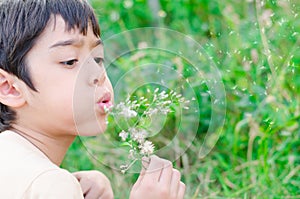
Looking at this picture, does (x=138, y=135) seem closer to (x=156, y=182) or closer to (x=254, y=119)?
(x=156, y=182)

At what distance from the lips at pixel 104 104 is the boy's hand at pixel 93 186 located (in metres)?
0.40

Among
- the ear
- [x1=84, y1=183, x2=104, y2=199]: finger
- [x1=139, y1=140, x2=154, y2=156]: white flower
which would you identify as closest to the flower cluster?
[x1=139, y1=140, x2=154, y2=156]: white flower

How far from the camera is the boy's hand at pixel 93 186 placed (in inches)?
73.9

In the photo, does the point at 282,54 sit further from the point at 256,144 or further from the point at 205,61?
the point at 205,61

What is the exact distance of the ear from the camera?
1.59 metres

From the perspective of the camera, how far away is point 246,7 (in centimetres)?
289

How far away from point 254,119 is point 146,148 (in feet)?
3.44

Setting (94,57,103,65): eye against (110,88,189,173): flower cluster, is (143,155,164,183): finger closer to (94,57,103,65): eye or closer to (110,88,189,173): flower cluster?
(110,88,189,173): flower cluster

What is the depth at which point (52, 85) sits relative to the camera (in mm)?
1556

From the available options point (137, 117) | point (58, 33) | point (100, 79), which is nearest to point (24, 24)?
point (58, 33)

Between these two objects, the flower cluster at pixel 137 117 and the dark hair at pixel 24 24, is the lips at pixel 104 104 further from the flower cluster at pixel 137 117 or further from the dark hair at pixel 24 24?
the dark hair at pixel 24 24

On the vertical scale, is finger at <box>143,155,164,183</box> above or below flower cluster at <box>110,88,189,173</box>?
below

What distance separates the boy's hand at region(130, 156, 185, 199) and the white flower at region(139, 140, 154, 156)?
1.3 inches

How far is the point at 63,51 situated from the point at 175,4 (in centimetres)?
164
